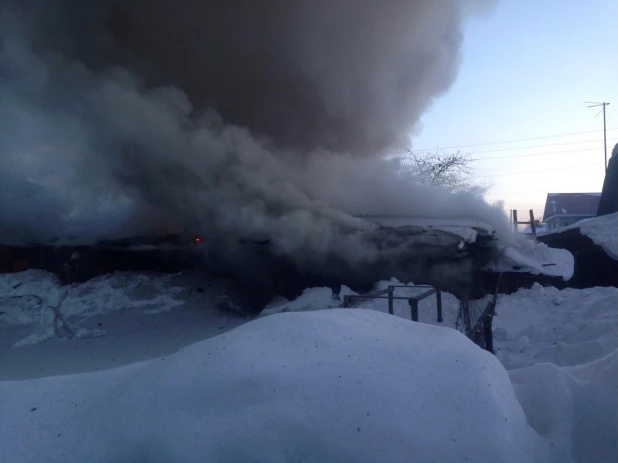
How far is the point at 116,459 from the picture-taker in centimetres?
231

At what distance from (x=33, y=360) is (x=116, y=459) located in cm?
482

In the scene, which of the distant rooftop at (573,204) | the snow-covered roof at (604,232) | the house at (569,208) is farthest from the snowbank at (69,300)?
the distant rooftop at (573,204)

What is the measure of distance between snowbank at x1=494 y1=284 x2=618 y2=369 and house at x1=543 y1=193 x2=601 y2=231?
23.5 metres

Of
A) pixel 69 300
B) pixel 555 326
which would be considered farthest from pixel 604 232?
pixel 69 300

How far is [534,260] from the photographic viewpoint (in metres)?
10.4

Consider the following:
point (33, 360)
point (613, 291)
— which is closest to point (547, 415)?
point (33, 360)

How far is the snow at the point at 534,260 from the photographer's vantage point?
10.0m

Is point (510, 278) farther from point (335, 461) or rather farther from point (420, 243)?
point (335, 461)

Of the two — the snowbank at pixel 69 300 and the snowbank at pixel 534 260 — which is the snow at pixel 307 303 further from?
the snowbank at pixel 534 260

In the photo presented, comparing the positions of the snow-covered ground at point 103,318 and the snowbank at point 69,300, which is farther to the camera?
the snowbank at point 69,300

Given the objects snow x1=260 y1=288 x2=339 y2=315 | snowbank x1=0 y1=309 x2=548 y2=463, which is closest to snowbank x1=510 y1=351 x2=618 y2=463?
snowbank x1=0 y1=309 x2=548 y2=463

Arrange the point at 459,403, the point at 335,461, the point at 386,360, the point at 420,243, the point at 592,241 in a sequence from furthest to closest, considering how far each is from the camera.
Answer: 1. the point at 592,241
2. the point at 420,243
3. the point at 386,360
4. the point at 459,403
5. the point at 335,461

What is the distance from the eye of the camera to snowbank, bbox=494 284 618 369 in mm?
5902

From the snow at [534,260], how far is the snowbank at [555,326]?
2.12 feet
